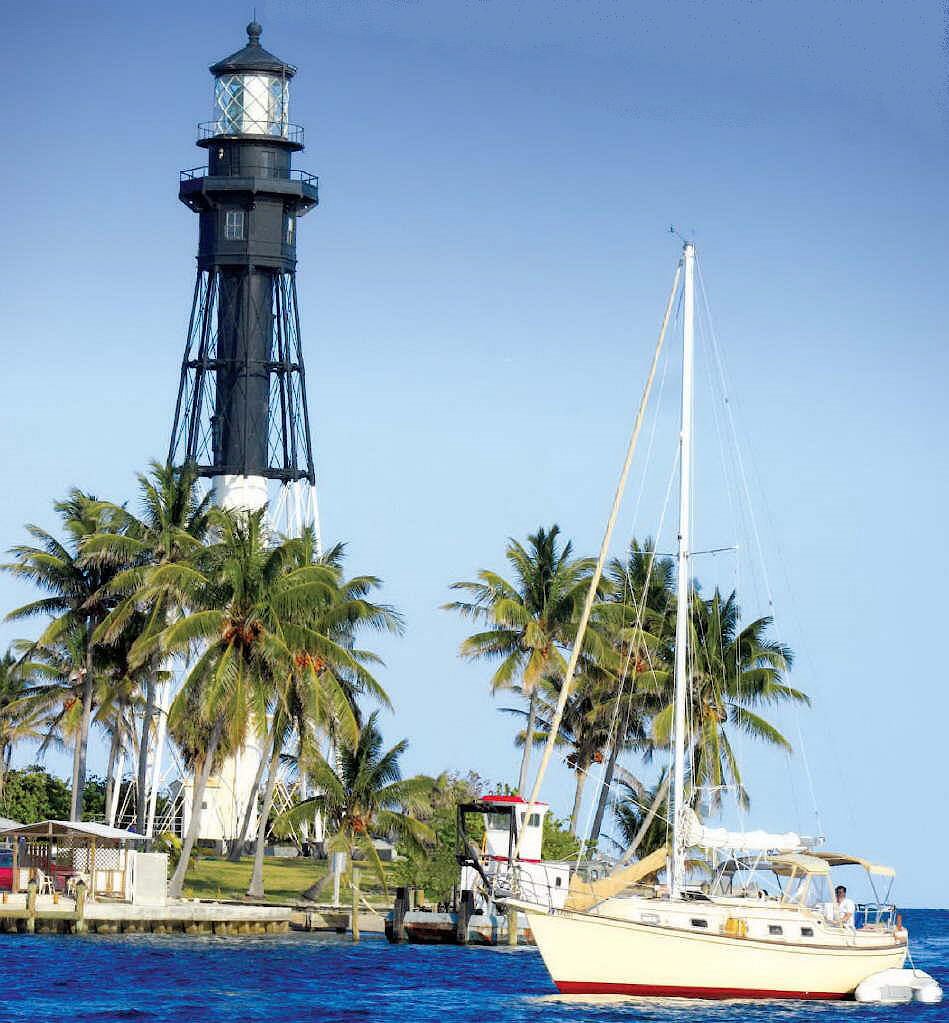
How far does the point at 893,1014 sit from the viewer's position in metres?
62.2

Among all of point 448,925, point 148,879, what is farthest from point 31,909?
point 448,925

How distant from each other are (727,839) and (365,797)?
27494 millimetres

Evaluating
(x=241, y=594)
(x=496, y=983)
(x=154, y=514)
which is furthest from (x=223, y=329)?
(x=496, y=983)

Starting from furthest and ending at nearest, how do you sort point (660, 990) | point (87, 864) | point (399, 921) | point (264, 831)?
Result: point (264, 831), point (399, 921), point (87, 864), point (660, 990)

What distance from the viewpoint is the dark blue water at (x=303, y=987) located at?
186ft

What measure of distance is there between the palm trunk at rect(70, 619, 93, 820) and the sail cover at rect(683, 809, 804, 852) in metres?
36.4

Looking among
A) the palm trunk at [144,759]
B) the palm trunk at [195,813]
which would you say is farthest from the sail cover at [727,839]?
the palm trunk at [144,759]

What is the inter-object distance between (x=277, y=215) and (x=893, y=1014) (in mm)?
54683

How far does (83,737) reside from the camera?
9025 cm

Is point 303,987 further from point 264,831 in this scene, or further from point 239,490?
point 239,490

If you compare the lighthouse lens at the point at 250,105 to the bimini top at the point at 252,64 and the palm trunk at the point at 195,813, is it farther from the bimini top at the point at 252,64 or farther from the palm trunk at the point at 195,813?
the palm trunk at the point at 195,813

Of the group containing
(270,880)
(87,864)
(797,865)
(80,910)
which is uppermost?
(270,880)

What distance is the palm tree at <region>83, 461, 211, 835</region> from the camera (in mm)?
85188

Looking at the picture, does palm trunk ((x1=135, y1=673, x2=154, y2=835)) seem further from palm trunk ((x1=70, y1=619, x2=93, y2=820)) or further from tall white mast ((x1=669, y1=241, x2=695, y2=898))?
tall white mast ((x1=669, y1=241, x2=695, y2=898))
